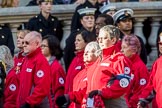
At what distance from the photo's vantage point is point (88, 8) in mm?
13812

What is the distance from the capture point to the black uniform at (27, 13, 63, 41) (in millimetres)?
14289

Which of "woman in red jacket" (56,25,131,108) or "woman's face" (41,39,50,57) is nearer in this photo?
"woman in red jacket" (56,25,131,108)

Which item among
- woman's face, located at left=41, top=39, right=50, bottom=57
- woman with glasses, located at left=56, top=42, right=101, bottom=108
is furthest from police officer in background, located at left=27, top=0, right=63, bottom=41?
woman with glasses, located at left=56, top=42, right=101, bottom=108

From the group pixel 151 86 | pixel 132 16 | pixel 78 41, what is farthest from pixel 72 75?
pixel 132 16

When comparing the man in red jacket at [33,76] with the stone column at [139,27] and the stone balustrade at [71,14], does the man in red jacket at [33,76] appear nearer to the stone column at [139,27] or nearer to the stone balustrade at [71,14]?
the stone balustrade at [71,14]

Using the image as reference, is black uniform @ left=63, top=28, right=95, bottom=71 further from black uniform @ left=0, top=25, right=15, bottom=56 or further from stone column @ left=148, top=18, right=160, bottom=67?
stone column @ left=148, top=18, right=160, bottom=67

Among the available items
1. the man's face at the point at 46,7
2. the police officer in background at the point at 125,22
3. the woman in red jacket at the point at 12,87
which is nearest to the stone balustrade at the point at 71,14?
the man's face at the point at 46,7

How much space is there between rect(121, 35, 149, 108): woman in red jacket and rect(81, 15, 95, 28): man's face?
126 cm

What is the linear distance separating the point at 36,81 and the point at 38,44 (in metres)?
0.49

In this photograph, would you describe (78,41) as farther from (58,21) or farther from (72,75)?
(58,21)

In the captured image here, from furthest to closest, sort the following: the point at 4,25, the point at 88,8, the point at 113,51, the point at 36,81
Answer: the point at 4,25, the point at 88,8, the point at 36,81, the point at 113,51

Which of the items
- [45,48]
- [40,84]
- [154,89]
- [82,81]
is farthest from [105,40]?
[45,48]

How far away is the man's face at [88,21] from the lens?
13.4 metres

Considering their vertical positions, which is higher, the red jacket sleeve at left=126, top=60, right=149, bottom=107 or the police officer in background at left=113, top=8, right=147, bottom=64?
the police officer in background at left=113, top=8, right=147, bottom=64
